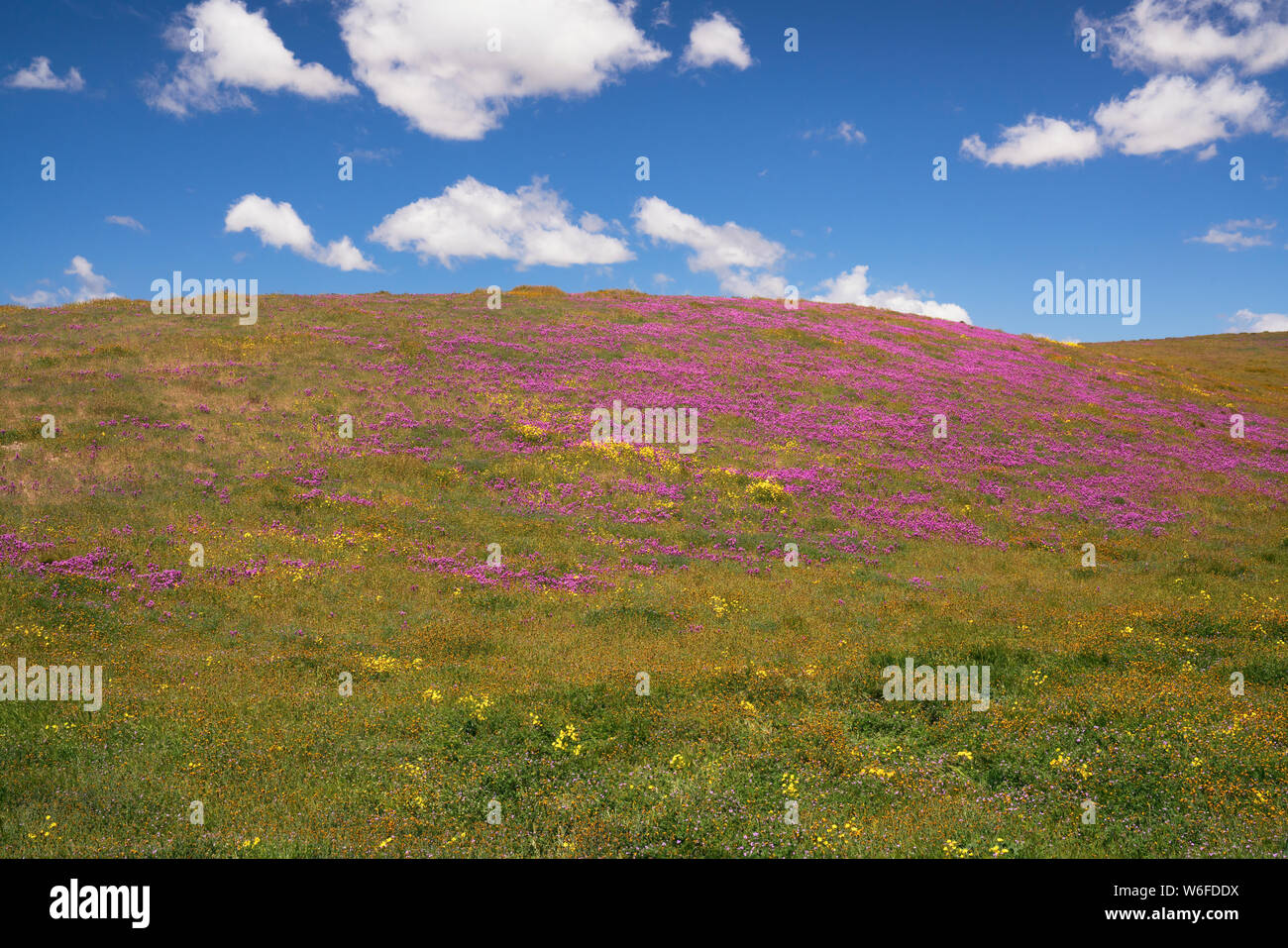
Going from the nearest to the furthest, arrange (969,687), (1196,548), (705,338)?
(969,687)
(1196,548)
(705,338)

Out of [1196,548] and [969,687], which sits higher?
[1196,548]

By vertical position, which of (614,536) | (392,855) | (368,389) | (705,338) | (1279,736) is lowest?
(392,855)

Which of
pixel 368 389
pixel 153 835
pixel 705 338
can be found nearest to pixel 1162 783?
pixel 153 835

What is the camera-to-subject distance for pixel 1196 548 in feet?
93.9

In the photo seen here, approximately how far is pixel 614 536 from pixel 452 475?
868cm

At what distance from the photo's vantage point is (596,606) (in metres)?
21.2

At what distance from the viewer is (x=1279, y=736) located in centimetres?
1220

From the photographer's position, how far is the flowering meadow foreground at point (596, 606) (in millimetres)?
10969

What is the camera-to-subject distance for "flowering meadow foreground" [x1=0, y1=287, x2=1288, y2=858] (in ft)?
36.0
